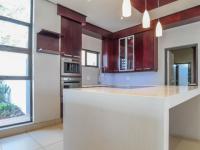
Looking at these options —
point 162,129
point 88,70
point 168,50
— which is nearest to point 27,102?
point 88,70

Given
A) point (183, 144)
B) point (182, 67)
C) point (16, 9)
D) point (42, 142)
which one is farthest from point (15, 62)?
point (182, 67)

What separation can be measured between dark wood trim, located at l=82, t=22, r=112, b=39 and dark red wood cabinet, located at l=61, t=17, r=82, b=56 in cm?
45

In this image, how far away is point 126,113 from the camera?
4.18ft

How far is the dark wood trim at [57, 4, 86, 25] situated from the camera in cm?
370

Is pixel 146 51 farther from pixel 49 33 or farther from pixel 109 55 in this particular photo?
pixel 49 33

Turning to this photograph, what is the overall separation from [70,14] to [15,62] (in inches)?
67.7

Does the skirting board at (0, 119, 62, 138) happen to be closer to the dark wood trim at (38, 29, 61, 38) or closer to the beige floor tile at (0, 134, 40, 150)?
the beige floor tile at (0, 134, 40, 150)

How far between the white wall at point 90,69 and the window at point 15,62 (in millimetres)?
1959

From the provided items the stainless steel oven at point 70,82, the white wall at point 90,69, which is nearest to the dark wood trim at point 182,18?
the white wall at point 90,69

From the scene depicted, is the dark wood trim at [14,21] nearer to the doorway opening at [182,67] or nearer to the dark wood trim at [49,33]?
the dark wood trim at [49,33]

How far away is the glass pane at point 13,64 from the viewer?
2.98m

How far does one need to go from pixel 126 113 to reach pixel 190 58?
6.42m

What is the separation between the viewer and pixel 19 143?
249 cm

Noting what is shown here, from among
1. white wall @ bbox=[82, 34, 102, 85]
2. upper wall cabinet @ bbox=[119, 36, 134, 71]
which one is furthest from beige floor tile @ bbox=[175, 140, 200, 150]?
white wall @ bbox=[82, 34, 102, 85]
